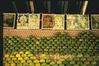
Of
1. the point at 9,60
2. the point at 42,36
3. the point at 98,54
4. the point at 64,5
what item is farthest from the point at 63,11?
the point at 9,60

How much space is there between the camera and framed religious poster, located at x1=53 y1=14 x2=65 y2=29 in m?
13.0

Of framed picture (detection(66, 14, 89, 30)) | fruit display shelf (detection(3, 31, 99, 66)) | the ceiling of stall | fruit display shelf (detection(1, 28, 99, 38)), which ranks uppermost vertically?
the ceiling of stall

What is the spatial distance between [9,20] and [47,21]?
78.0 inches

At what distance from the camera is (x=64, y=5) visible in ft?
40.2

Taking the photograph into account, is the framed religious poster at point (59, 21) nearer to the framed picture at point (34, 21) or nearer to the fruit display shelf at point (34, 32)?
the fruit display shelf at point (34, 32)

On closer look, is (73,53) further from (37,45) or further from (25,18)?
(25,18)

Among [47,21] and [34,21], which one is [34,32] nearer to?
[34,21]

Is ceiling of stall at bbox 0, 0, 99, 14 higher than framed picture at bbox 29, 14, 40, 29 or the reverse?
higher

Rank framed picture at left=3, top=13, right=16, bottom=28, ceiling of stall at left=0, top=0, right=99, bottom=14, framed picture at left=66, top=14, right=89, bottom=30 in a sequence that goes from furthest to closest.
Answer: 1. framed picture at left=3, top=13, right=16, bottom=28
2. framed picture at left=66, top=14, right=89, bottom=30
3. ceiling of stall at left=0, top=0, right=99, bottom=14

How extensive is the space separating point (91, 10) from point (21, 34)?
12.4 ft

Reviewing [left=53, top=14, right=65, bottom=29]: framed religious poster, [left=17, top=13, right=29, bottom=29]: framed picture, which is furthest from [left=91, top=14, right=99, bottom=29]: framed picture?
[left=17, top=13, right=29, bottom=29]: framed picture

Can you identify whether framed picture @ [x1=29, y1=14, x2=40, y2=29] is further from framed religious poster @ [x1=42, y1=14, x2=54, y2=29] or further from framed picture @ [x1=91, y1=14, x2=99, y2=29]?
framed picture @ [x1=91, y1=14, x2=99, y2=29]

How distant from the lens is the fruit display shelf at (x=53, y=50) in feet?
38.4

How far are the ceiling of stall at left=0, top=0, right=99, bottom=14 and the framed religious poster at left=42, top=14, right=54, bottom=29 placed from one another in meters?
0.27
